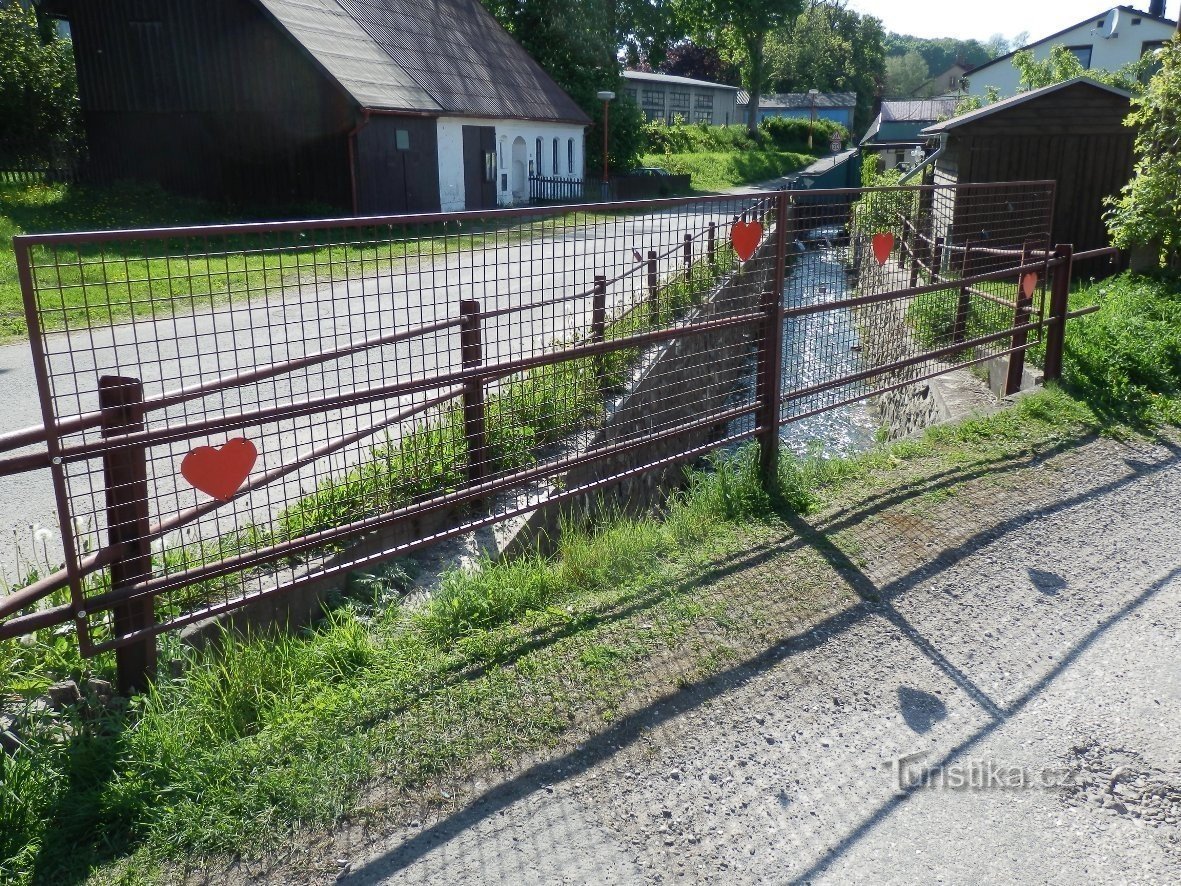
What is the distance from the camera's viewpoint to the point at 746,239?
19.2 ft

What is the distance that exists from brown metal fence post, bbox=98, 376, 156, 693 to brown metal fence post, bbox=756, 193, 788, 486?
3.70 meters

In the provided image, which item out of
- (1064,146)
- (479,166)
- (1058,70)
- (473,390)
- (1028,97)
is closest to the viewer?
(473,390)

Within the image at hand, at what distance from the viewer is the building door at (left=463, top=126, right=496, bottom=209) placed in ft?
93.4

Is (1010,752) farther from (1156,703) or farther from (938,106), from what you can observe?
(938,106)

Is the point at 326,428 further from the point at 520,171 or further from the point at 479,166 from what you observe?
the point at 520,171

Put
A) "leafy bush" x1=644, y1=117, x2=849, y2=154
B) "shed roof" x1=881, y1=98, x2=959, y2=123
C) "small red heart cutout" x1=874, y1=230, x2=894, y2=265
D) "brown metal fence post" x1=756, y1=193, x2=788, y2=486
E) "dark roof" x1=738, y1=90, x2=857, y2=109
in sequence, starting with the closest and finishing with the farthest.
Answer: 1. "brown metal fence post" x1=756, y1=193, x2=788, y2=486
2. "small red heart cutout" x1=874, y1=230, x2=894, y2=265
3. "leafy bush" x1=644, y1=117, x2=849, y2=154
4. "shed roof" x1=881, y1=98, x2=959, y2=123
5. "dark roof" x1=738, y1=90, x2=857, y2=109

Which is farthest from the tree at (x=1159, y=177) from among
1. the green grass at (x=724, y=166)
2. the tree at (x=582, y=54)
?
the green grass at (x=724, y=166)

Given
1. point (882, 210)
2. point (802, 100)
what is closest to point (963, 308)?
point (882, 210)

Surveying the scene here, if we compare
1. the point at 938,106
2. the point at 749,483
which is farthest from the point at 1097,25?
the point at 749,483

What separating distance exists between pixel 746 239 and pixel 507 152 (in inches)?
1089

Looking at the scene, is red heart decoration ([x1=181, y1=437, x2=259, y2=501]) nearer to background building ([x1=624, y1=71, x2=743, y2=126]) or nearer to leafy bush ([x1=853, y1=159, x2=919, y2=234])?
leafy bush ([x1=853, y1=159, x2=919, y2=234])

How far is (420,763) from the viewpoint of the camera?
344cm

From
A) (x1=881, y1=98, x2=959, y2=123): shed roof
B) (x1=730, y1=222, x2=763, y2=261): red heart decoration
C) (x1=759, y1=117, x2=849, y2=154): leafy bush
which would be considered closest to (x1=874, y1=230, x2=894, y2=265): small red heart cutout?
(x1=730, y1=222, x2=763, y2=261): red heart decoration

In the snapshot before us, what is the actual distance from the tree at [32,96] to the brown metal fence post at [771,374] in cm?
2484
